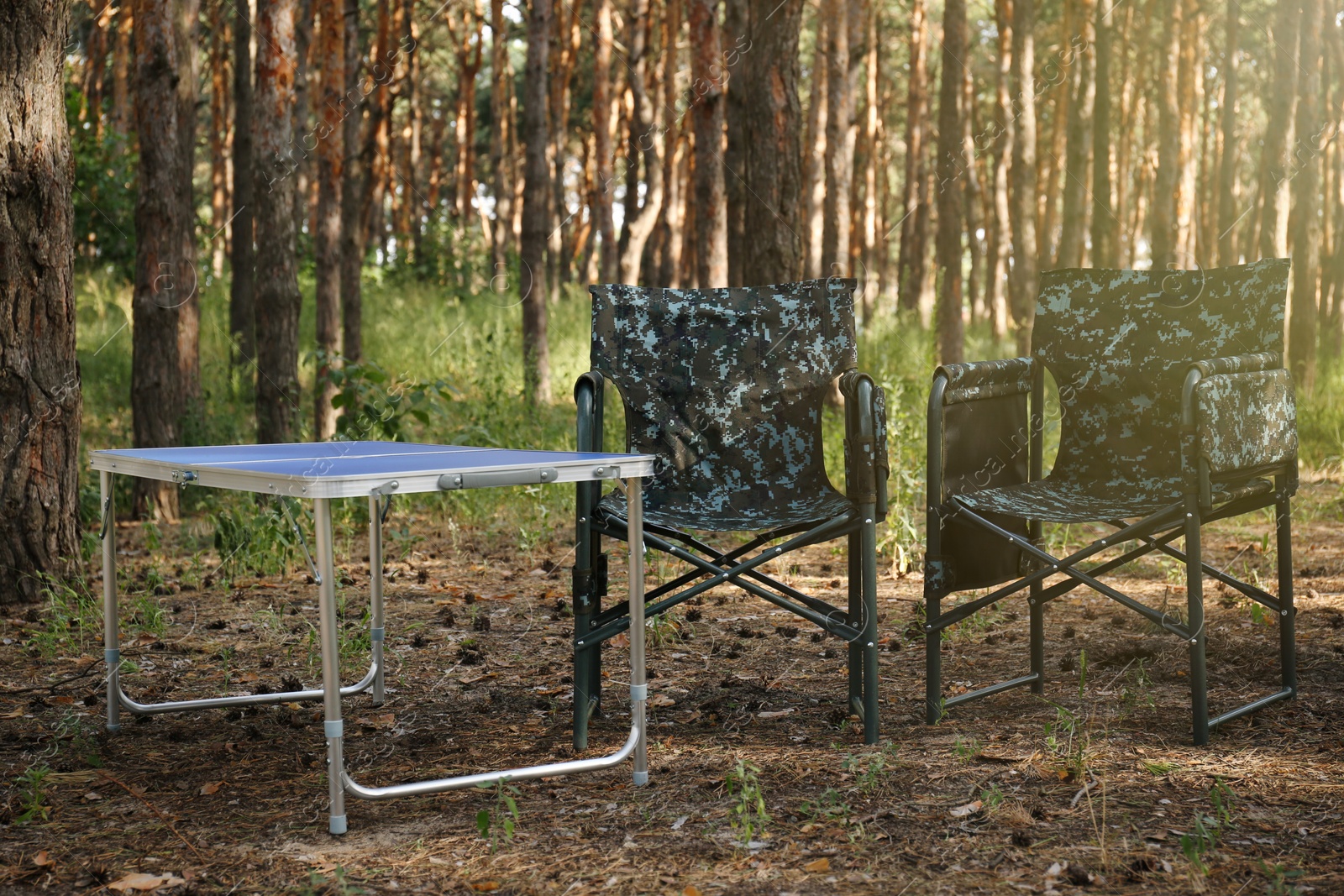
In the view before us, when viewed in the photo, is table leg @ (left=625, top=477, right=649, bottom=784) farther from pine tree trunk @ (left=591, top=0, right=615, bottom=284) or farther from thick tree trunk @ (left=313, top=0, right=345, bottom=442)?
Answer: pine tree trunk @ (left=591, top=0, right=615, bottom=284)

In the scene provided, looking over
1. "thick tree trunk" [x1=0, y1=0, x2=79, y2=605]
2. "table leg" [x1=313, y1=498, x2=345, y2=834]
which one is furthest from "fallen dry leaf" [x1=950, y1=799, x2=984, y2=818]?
"thick tree trunk" [x1=0, y1=0, x2=79, y2=605]

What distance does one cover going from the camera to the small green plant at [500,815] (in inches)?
104

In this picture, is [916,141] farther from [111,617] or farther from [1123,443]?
[111,617]

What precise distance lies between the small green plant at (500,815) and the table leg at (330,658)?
307 millimetres

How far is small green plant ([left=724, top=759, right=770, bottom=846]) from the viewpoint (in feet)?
8.76

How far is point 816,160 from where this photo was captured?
1753 cm

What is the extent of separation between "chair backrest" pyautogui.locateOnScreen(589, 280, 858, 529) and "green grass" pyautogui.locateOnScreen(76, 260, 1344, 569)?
6.55 feet

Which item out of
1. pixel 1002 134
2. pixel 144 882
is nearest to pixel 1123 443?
pixel 144 882

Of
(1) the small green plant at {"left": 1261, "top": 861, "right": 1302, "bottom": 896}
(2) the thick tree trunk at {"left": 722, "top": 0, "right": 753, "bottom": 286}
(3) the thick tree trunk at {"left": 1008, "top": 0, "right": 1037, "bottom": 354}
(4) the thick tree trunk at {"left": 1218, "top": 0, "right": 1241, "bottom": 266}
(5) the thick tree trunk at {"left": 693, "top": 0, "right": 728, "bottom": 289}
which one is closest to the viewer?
(1) the small green plant at {"left": 1261, "top": 861, "right": 1302, "bottom": 896}

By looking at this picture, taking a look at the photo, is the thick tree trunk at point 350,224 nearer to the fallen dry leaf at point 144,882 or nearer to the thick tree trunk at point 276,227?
the thick tree trunk at point 276,227

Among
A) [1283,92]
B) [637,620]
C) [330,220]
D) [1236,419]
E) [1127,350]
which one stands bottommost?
[637,620]

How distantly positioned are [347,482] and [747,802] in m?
1.12

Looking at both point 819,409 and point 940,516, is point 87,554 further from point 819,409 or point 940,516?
point 940,516

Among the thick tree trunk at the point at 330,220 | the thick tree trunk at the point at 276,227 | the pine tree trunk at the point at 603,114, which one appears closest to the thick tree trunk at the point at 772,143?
the thick tree trunk at the point at 276,227
